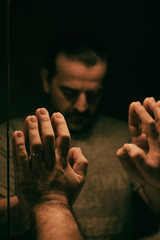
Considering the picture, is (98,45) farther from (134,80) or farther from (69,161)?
(69,161)

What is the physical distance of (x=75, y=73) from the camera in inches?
47.9

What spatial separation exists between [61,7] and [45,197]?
60cm

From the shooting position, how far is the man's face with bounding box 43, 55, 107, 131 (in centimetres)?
122

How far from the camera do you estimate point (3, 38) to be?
3.22ft

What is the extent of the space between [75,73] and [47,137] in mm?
563

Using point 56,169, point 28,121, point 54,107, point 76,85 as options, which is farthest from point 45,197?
point 76,85

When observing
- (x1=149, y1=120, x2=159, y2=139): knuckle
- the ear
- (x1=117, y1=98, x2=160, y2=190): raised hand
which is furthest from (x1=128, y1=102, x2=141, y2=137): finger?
the ear

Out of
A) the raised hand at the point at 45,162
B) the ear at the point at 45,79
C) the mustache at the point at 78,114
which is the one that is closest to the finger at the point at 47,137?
the raised hand at the point at 45,162

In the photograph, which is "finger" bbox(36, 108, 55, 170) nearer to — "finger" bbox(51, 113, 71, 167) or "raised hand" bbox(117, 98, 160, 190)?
"finger" bbox(51, 113, 71, 167)

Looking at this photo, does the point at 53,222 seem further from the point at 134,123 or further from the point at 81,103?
the point at 81,103

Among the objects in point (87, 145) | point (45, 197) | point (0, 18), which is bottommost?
point (87, 145)

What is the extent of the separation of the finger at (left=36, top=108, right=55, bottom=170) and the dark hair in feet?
1.56

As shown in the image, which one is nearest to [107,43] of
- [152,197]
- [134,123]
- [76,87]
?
[76,87]

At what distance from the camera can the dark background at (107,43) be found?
102 centimetres
